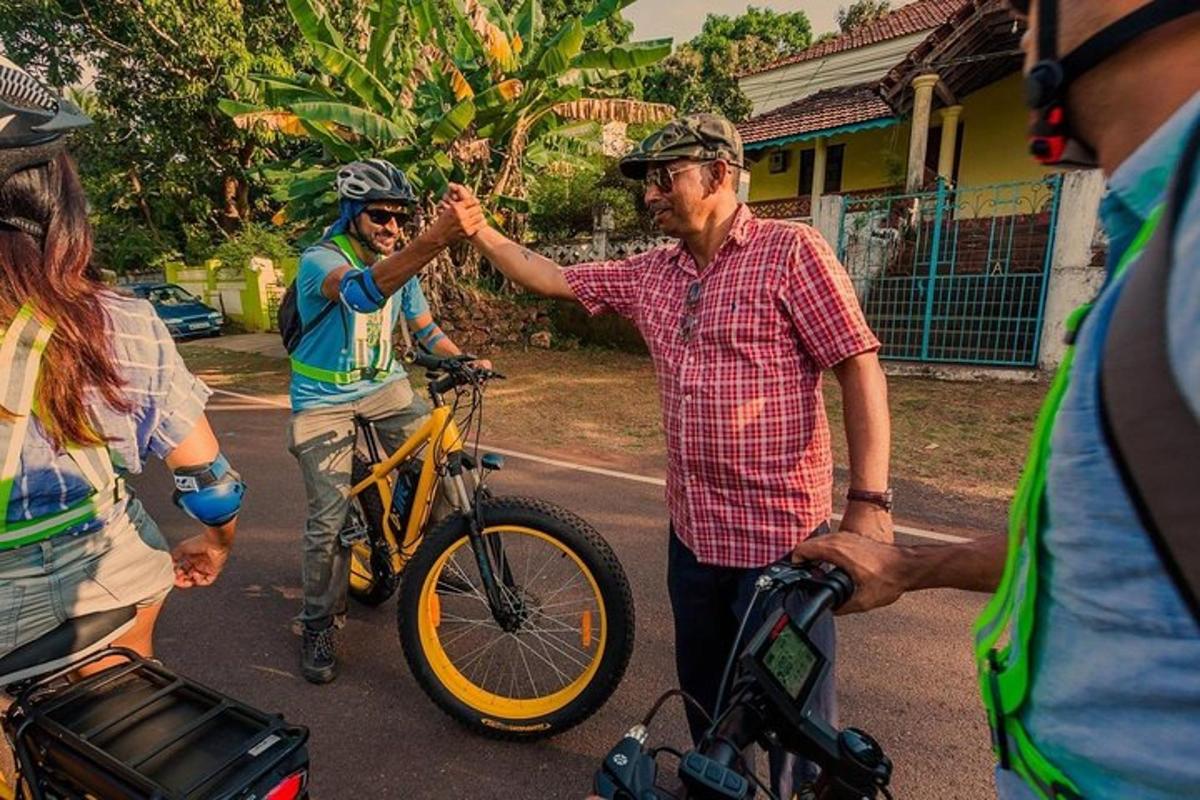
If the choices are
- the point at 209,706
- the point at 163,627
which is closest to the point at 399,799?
the point at 209,706

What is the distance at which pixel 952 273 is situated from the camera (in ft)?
30.0

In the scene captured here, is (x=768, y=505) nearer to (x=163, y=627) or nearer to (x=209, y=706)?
(x=209, y=706)

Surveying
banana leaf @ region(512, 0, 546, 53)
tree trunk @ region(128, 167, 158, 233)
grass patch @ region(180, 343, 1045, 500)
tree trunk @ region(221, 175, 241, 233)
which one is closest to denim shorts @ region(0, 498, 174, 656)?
grass patch @ region(180, 343, 1045, 500)

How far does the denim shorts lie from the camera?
150cm

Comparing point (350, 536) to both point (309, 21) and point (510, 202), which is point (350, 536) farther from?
point (510, 202)

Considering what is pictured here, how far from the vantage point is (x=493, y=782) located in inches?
96.7

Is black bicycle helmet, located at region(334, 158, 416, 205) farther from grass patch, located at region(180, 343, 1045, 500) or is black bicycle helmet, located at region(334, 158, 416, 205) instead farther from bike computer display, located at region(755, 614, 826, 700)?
grass patch, located at region(180, 343, 1045, 500)

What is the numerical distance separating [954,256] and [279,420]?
867 cm

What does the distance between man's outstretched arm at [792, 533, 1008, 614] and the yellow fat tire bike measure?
1.36m

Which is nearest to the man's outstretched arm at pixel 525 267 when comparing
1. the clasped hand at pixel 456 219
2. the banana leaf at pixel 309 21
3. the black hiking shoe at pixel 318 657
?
the clasped hand at pixel 456 219

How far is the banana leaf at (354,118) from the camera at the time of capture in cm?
902

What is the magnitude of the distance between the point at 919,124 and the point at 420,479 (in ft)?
38.3

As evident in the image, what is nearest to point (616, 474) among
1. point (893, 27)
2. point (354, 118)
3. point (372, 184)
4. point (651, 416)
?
point (651, 416)

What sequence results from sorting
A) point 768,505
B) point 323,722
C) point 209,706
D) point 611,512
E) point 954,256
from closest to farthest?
point 209,706, point 768,505, point 323,722, point 611,512, point 954,256
